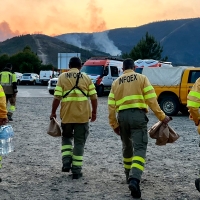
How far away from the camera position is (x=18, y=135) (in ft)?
34.9

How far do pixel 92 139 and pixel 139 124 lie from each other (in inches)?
180

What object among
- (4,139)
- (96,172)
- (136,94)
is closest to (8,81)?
(96,172)

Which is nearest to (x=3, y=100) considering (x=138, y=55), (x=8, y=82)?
(x=8, y=82)

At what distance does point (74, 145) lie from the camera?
6.57 metres

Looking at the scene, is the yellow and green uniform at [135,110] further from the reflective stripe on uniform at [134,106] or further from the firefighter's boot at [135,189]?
the firefighter's boot at [135,189]

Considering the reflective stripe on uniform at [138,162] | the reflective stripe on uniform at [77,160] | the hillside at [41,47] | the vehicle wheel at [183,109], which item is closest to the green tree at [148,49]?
the vehicle wheel at [183,109]

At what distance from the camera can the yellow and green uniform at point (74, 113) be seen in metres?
6.53

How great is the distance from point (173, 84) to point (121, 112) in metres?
10.3

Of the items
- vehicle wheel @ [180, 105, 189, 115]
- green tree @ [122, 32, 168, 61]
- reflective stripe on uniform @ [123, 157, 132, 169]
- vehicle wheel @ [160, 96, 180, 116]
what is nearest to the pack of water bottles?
reflective stripe on uniform @ [123, 157, 132, 169]

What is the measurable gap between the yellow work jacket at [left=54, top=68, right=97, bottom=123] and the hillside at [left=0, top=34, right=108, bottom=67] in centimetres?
14094

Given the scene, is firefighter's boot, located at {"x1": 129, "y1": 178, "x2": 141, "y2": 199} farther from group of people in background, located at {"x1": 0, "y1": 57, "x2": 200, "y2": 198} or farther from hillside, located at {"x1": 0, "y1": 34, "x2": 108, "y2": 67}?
hillside, located at {"x1": 0, "y1": 34, "x2": 108, "y2": 67}

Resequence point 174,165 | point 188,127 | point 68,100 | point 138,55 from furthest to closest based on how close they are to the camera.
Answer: point 138,55, point 188,127, point 174,165, point 68,100

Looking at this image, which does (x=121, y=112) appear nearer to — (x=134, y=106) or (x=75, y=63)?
(x=134, y=106)

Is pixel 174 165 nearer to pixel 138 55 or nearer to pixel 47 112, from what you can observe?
pixel 47 112
